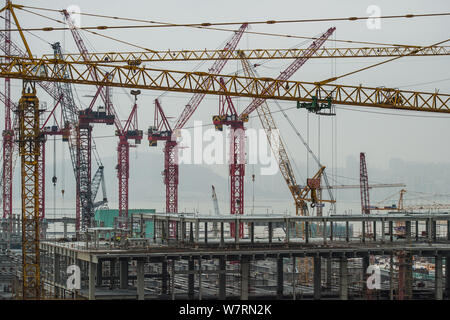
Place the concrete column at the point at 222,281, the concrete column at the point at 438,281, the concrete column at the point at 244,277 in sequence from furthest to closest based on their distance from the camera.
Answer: the concrete column at the point at 438,281 → the concrete column at the point at 222,281 → the concrete column at the point at 244,277

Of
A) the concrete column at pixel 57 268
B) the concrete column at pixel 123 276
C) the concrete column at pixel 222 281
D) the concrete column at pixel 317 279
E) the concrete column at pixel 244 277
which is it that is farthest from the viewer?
the concrete column at pixel 57 268

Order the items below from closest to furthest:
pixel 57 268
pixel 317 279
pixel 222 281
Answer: pixel 222 281 → pixel 317 279 → pixel 57 268

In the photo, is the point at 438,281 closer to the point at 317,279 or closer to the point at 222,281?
the point at 317,279

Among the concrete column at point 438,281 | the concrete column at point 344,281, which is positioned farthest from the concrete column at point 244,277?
the concrete column at point 438,281

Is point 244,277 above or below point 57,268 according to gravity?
above

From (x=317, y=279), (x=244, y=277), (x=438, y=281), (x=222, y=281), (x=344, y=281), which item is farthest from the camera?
(x=438, y=281)

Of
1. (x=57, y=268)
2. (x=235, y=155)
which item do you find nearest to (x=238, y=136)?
(x=235, y=155)

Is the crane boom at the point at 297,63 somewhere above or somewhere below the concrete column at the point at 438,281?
above

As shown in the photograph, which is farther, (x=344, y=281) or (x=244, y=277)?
(x=344, y=281)

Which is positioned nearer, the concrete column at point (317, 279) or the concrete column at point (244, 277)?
the concrete column at point (244, 277)

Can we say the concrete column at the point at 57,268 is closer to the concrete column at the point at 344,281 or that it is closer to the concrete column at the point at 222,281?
the concrete column at the point at 222,281

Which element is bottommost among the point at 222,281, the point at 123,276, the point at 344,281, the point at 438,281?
the point at 438,281

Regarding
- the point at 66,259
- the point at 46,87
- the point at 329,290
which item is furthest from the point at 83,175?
the point at 329,290
